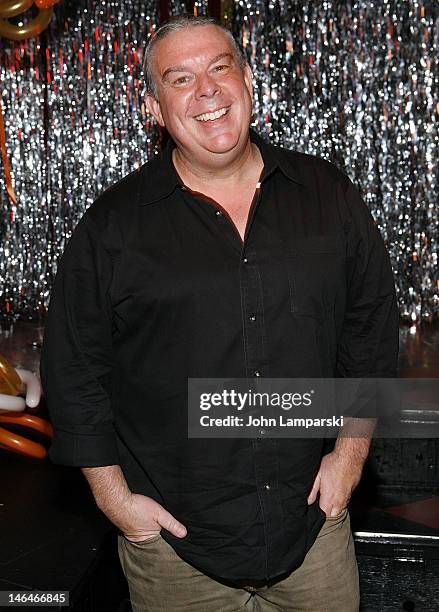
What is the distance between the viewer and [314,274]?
4.57 feet

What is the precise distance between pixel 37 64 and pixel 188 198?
7.21ft

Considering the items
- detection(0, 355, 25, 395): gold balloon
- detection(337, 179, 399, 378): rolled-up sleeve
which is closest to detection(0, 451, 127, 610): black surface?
detection(0, 355, 25, 395): gold balloon

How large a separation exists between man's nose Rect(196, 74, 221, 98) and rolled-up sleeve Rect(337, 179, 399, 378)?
0.27 metres

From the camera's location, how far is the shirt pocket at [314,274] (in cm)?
138

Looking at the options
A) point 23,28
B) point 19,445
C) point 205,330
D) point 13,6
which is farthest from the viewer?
point 23,28

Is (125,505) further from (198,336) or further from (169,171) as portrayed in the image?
(169,171)

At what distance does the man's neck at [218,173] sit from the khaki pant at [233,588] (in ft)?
1.89

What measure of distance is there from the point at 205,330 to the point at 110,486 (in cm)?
30

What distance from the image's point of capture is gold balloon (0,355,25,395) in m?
2.19

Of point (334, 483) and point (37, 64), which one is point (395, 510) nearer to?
point (334, 483)

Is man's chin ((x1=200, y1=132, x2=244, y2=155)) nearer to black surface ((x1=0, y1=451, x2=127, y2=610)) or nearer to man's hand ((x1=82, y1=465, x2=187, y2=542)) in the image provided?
man's hand ((x1=82, y1=465, x2=187, y2=542))

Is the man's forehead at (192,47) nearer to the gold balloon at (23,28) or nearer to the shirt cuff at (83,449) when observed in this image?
the shirt cuff at (83,449)

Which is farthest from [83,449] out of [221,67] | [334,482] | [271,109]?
[271,109]

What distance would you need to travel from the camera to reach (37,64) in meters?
3.37
